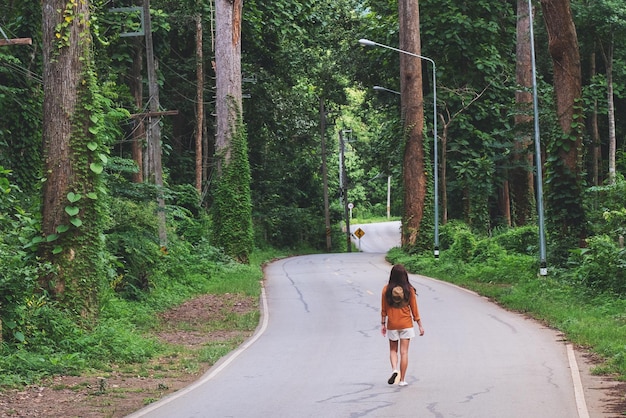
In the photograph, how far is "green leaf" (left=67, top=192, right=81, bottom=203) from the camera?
14.8 meters

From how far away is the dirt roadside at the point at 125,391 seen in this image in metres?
9.98

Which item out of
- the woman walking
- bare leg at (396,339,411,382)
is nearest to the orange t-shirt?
the woman walking

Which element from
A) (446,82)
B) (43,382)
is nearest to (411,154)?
(446,82)

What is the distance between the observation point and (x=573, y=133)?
24.5 metres

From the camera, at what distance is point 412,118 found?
38562 millimetres

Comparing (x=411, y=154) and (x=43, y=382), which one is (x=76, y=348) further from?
(x=411, y=154)

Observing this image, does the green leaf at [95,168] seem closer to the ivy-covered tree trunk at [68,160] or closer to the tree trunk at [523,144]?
the ivy-covered tree trunk at [68,160]

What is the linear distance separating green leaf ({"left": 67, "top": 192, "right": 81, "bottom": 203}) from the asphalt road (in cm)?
369

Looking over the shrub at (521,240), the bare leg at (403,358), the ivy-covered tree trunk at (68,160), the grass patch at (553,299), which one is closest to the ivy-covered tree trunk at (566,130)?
the grass patch at (553,299)

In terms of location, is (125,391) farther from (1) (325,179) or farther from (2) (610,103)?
(1) (325,179)

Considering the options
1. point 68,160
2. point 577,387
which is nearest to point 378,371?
point 577,387

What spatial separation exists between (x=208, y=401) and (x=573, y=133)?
16874mm

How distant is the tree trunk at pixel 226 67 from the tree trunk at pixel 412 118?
9044 millimetres

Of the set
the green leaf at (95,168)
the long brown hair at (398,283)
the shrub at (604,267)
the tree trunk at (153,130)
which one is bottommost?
the shrub at (604,267)
